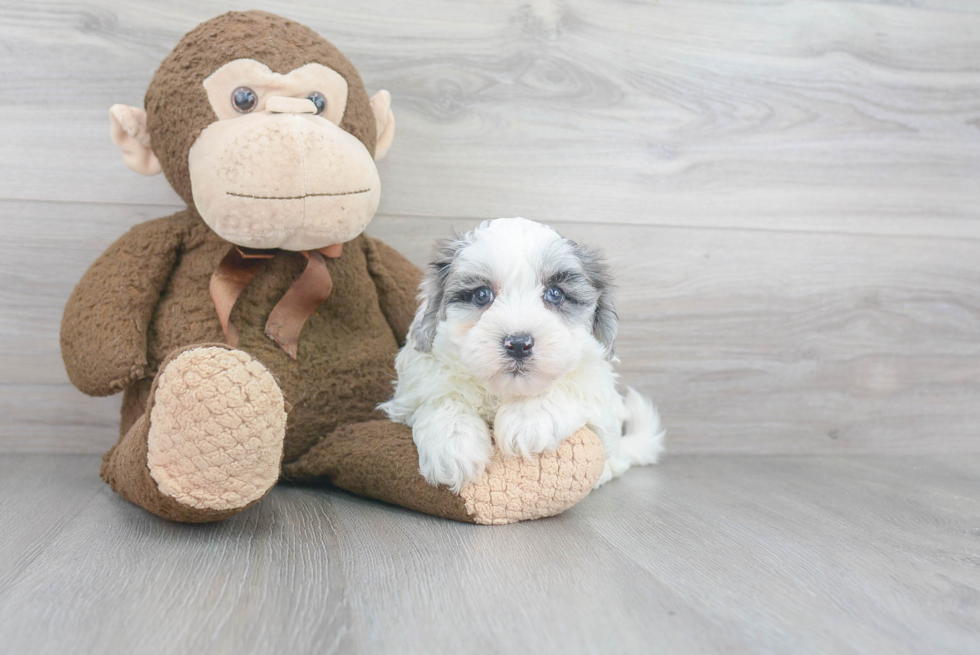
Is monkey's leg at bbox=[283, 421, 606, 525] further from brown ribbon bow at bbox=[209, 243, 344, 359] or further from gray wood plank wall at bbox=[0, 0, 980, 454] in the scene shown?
gray wood plank wall at bbox=[0, 0, 980, 454]

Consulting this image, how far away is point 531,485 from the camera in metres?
1.20

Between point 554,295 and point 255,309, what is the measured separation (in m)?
Answer: 0.55

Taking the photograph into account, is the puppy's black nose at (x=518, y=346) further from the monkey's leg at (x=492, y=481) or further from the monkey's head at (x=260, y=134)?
the monkey's head at (x=260, y=134)

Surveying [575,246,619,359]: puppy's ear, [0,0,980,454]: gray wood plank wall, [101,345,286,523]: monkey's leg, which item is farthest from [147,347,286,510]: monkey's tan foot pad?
[0,0,980,454]: gray wood plank wall

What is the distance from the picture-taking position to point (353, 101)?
1360 millimetres

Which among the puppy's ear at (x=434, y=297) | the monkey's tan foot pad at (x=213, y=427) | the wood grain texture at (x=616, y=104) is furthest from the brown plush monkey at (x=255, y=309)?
the wood grain texture at (x=616, y=104)

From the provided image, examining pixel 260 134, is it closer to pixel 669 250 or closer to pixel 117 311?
pixel 117 311

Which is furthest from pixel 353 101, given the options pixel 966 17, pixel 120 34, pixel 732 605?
pixel 966 17

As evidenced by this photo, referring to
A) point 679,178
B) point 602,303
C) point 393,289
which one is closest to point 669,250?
point 679,178

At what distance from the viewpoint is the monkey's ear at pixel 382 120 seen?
1493 millimetres

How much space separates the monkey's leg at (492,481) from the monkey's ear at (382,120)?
574 mm

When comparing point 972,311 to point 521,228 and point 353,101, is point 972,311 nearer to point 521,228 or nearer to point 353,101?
point 521,228

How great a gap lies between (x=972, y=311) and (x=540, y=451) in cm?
147

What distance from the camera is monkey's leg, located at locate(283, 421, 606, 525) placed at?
119 cm
